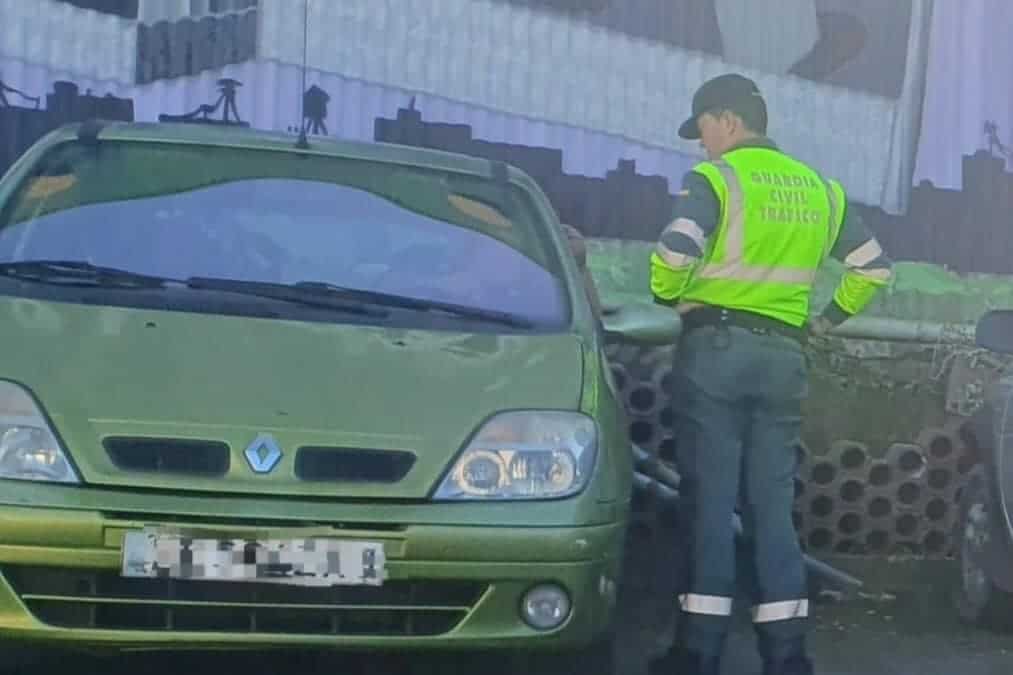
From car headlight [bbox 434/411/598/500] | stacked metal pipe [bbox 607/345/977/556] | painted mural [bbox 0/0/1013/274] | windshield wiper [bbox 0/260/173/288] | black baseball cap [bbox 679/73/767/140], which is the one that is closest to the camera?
car headlight [bbox 434/411/598/500]

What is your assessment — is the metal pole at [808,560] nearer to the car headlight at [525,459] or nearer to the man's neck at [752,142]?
the man's neck at [752,142]

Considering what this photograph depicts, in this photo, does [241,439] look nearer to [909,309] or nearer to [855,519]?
[855,519]

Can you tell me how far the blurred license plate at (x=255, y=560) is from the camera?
151 inches

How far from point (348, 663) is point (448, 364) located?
1177 millimetres

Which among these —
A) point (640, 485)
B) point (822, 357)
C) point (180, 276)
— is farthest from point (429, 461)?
point (822, 357)

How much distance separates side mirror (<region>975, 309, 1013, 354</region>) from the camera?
18.7 feet

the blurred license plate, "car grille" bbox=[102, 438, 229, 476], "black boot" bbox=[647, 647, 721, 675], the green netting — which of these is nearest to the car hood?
"car grille" bbox=[102, 438, 229, 476]

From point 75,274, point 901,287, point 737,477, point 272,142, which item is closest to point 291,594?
point 75,274

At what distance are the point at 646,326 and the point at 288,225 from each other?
115 cm

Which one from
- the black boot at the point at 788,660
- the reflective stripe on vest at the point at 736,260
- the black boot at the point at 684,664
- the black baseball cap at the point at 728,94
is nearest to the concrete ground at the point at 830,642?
the black boot at the point at 684,664

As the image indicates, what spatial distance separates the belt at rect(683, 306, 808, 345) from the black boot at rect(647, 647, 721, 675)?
0.97 metres

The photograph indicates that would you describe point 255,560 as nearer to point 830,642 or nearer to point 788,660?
point 788,660

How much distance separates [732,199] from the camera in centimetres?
488

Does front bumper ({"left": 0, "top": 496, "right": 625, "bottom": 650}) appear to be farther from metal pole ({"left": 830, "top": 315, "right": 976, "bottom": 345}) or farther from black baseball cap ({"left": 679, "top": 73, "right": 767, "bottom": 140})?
metal pole ({"left": 830, "top": 315, "right": 976, "bottom": 345})
